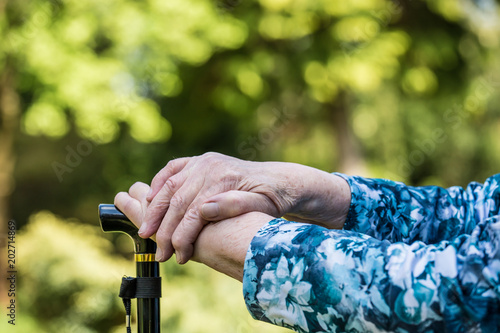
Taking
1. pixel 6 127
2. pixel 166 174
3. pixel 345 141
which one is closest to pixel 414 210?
pixel 166 174

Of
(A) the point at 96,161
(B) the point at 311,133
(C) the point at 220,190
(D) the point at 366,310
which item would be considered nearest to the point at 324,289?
(D) the point at 366,310

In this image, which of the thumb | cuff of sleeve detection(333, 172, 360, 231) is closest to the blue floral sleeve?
cuff of sleeve detection(333, 172, 360, 231)

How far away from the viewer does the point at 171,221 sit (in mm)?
1165

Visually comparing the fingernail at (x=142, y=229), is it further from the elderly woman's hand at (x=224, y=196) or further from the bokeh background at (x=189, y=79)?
the bokeh background at (x=189, y=79)

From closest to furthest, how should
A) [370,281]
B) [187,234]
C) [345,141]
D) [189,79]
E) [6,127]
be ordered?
[370,281]
[187,234]
[189,79]
[6,127]
[345,141]

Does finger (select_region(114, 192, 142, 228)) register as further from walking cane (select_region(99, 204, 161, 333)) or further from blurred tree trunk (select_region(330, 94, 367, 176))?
blurred tree trunk (select_region(330, 94, 367, 176))

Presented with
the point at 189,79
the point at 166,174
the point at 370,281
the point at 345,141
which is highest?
the point at 189,79

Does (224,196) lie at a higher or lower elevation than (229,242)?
higher

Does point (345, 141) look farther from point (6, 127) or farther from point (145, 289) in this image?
point (145, 289)

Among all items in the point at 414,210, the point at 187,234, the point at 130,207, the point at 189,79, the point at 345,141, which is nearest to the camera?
the point at 187,234

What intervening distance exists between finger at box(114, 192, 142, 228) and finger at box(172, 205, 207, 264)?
14 centimetres

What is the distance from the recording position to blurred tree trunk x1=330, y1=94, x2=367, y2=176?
24.4 feet

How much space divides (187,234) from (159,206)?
0.13m

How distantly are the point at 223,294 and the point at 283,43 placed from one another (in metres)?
3.29
